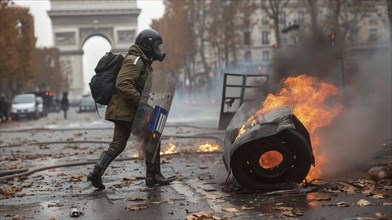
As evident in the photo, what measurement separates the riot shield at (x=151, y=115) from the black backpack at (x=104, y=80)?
37 cm

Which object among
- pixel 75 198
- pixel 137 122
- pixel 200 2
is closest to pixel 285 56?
pixel 137 122

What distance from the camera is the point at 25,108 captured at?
112 ft

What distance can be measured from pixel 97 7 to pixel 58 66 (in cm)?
1076

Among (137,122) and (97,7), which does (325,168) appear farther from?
(97,7)

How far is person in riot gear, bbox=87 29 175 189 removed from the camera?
578cm

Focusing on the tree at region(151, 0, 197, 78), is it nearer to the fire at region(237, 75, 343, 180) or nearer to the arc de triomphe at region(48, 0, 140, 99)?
the arc de triomphe at region(48, 0, 140, 99)

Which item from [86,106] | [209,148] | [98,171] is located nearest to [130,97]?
[98,171]

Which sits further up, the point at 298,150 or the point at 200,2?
the point at 200,2

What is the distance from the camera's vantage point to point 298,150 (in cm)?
511

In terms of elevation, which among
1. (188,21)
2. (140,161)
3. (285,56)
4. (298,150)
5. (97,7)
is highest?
(97,7)

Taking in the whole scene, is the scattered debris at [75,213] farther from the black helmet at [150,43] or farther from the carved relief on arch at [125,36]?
the carved relief on arch at [125,36]

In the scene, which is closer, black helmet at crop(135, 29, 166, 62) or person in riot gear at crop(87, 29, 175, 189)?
person in riot gear at crop(87, 29, 175, 189)

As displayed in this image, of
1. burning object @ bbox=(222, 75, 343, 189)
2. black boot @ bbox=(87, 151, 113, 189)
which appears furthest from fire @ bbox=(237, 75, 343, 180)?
black boot @ bbox=(87, 151, 113, 189)

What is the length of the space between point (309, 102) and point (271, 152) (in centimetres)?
105
